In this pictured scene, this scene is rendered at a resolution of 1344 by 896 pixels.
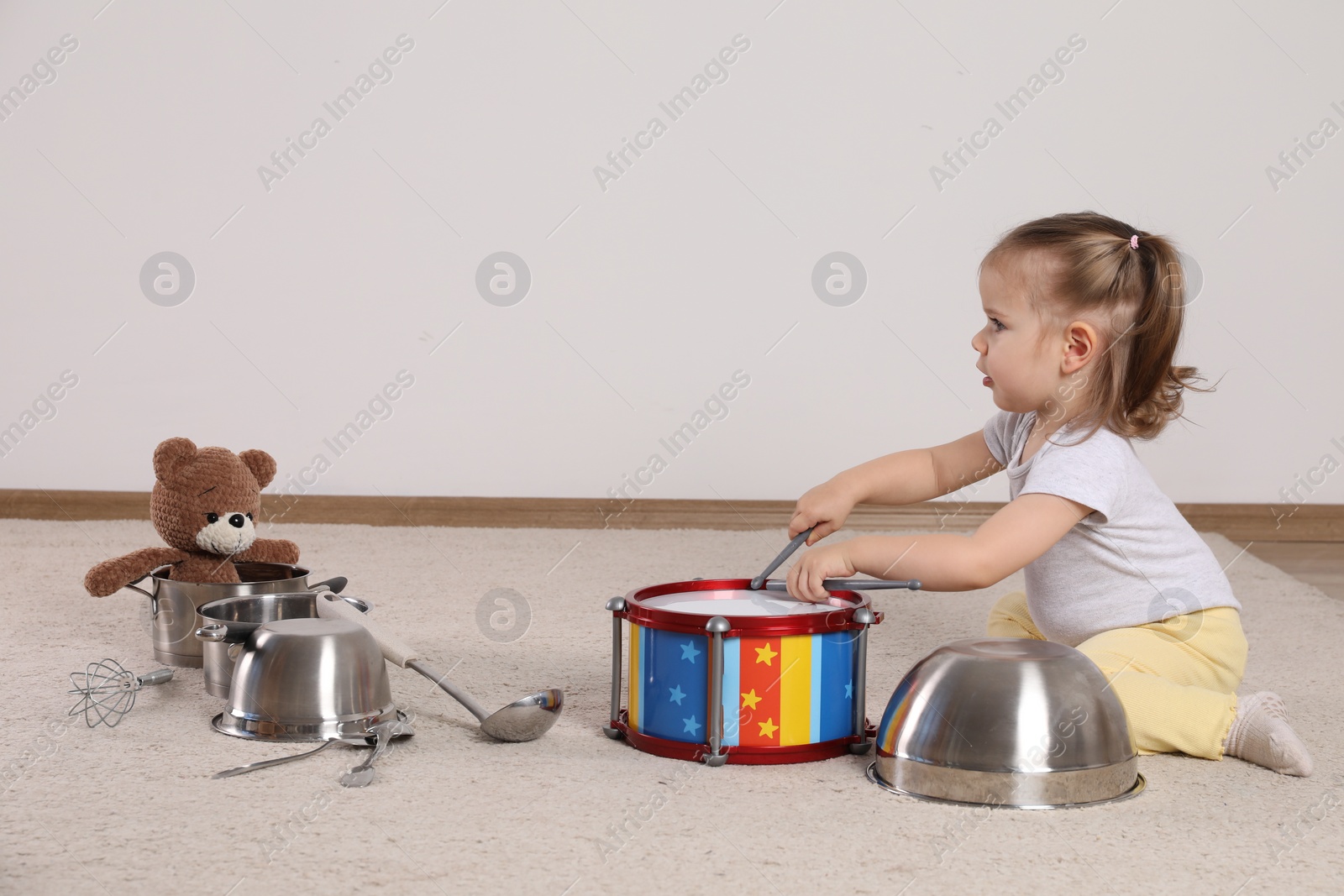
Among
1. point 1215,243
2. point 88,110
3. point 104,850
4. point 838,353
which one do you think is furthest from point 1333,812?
point 88,110

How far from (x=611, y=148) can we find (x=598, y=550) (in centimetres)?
72

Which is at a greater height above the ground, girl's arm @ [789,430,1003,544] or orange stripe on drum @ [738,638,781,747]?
girl's arm @ [789,430,1003,544]

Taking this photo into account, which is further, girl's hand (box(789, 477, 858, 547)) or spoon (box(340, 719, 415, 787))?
girl's hand (box(789, 477, 858, 547))

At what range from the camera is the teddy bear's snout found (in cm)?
118

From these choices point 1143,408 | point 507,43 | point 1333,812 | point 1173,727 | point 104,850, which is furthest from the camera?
point 507,43

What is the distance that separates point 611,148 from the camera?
2.03 m

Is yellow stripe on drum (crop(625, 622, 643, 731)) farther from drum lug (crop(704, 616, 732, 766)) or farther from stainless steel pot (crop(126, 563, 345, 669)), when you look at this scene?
stainless steel pot (crop(126, 563, 345, 669))

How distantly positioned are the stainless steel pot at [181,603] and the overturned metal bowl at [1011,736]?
653mm

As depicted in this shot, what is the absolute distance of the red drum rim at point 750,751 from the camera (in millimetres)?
872

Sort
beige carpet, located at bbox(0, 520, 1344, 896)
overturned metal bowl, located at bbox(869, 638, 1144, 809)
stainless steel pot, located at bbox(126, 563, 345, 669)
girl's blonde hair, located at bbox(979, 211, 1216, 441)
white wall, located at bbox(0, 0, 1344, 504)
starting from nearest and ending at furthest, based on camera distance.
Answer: beige carpet, located at bbox(0, 520, 1344, 896) < overturned metal bowl, located at bbox(869, 638, 1144, 809) < girl's blonde hair, located at bbox(979, 211, 1216, 441) < stainless steel pot, located at bbox(126, 563, 345, 669) < white wall, located at bbox(0, 0, 1344, 504)

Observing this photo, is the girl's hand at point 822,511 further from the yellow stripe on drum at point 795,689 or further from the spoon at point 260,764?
the spoon at point 260,764

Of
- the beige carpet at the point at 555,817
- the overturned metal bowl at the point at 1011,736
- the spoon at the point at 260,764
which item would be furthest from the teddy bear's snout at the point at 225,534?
the overturned metal bowl at the point at 1011,736

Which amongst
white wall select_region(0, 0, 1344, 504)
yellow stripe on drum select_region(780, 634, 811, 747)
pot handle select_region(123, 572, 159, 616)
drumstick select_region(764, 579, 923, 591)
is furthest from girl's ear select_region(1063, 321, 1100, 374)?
white wall select_region(0, 0, 1344, 504)

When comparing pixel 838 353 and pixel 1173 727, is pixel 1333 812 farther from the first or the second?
pixel 838 353
